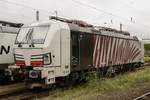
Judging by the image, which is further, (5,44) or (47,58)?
(5,44)

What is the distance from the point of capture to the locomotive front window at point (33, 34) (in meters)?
13.1

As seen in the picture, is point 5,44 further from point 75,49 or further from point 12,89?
point 75,49

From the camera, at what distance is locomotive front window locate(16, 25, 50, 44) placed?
1308 cm

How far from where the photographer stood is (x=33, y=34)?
13.6 m

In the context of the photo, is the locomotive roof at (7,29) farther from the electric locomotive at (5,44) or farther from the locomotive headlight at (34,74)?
the locomotive headlight at (34,74)

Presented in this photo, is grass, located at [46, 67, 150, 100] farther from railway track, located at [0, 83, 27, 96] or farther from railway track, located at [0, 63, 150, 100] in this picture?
railway track, located at [0, 83, 27, 96]

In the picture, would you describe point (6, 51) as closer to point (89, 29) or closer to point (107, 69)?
point (89, 29)

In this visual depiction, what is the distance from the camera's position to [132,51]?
80.0 ft

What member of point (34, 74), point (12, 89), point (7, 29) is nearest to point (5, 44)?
point (7, 29)

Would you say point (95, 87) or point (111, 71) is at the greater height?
→ point (111, 71)

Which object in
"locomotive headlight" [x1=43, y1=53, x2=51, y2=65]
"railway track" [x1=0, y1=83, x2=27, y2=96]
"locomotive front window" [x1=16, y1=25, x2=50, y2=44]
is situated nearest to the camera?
"locomotive headlight" [x1=43, y1=53, x2=51, y2=65]

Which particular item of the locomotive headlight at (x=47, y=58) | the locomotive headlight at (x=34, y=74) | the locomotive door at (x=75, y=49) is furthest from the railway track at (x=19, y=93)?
the locomotive door at (x=75, y=49)

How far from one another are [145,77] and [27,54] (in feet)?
26.1

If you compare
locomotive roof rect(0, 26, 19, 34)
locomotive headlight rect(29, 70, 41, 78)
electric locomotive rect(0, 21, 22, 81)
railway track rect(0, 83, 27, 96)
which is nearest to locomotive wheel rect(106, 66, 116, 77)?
railway track rect(0, 83, 27, 96)
